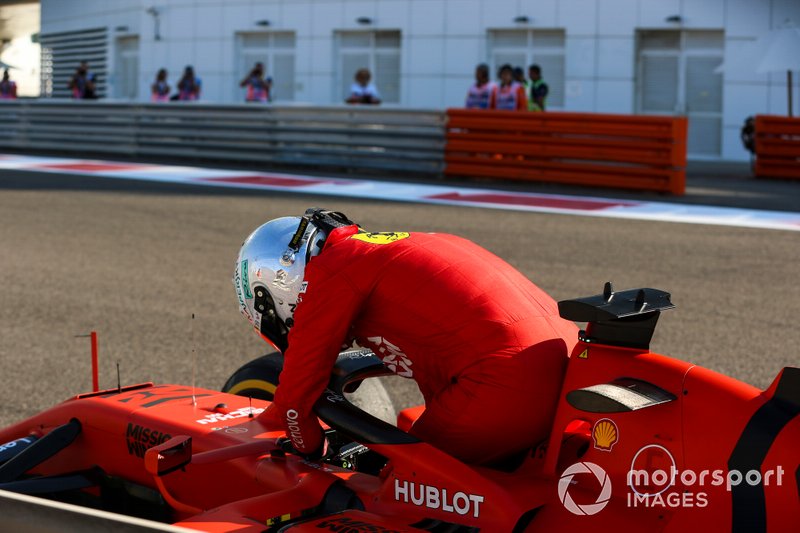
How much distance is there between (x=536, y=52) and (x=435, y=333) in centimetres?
2613

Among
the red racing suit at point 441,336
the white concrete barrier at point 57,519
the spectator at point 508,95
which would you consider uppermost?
the spectator at point 508,95

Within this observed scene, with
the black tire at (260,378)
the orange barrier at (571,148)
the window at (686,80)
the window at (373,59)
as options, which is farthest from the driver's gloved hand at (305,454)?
the window at (373,59)

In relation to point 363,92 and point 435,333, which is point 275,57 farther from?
point 435,333

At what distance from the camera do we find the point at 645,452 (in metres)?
2.96

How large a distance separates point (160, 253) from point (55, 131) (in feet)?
41.6

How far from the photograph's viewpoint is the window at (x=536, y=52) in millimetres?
28281

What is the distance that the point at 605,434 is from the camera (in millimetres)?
3027

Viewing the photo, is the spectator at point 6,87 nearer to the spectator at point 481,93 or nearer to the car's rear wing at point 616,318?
the spectator at point 481,93

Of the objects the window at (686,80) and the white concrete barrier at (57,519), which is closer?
the white concrete barrier at (57,519)

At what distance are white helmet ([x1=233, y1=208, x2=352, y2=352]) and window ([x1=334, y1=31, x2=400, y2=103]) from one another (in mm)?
27316

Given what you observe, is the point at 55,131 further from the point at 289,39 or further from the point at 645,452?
the point at 645,452

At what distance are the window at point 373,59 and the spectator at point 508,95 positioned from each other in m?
12.4

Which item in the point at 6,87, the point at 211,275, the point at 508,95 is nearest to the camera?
the point at 211,275

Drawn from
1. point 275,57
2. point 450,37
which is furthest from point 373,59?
point 275,57
